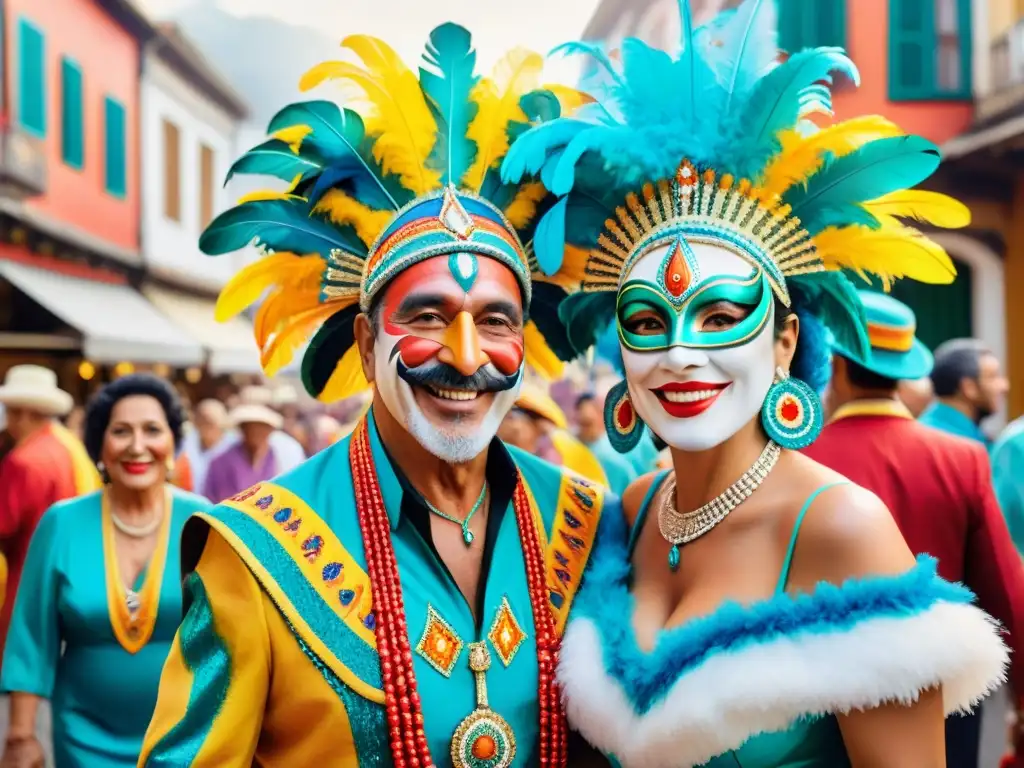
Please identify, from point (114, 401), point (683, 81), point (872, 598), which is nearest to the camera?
point (872, 598)

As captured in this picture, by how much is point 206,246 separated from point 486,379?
0.80m

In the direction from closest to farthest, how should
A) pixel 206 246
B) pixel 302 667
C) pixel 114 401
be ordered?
pixel 302 667 < pixel 206 246 < pixel 114 401

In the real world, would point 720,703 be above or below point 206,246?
below

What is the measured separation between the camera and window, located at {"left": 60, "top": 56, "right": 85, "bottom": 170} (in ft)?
→ 40.7

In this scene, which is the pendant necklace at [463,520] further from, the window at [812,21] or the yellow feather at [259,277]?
the window at [812,21]

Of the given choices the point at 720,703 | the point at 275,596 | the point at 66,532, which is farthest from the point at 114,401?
the point at 720,703

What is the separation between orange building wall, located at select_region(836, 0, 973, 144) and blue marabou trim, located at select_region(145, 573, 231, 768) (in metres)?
10.2

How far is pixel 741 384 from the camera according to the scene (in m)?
2.19

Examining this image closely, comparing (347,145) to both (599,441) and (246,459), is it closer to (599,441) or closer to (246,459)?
(599,441)

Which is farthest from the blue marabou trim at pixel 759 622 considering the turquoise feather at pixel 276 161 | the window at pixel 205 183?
the window at pixel 205 183

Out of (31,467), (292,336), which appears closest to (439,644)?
(292,336)

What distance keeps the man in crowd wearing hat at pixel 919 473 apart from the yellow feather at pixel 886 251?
112 cm

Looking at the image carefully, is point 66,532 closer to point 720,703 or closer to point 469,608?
point 469,608

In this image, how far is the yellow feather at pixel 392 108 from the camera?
251 cm
